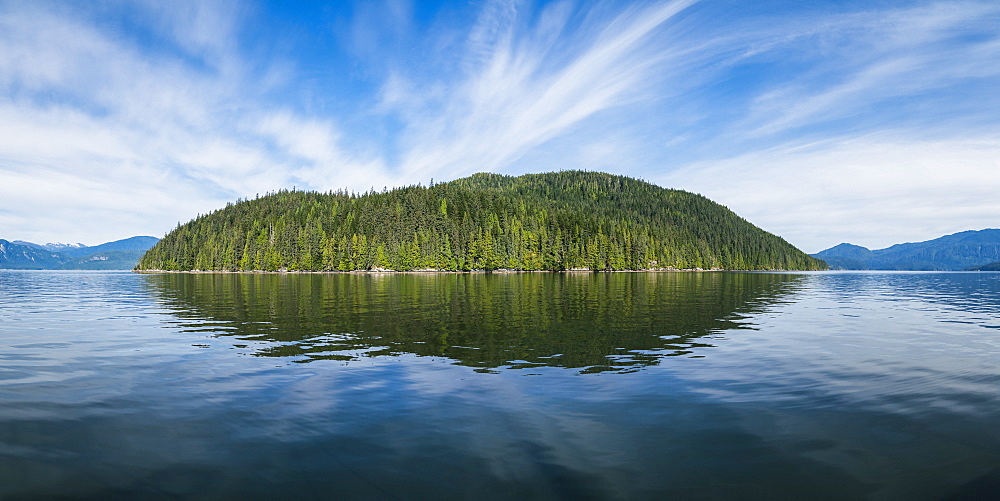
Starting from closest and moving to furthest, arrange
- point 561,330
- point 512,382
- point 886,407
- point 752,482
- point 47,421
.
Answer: point 752,482
point 47,421
point 886,407
point 512,382
point 561,330

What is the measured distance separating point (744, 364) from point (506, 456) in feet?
45.0

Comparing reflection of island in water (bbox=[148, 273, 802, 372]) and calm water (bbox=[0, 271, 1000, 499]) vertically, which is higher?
reflection of island in water (bbox=[148, 273, 802, 372])

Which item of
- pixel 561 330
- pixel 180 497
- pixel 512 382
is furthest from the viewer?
pixel 561 330

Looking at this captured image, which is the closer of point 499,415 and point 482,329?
point 499,415

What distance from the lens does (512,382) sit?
53.5ft

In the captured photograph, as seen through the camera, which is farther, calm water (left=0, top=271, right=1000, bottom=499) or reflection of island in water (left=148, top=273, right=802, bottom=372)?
reflection of island in water (left=148, top=273, right=802, bottom=372)

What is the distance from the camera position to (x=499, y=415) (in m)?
12.8

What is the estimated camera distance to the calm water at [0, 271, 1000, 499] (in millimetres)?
9062

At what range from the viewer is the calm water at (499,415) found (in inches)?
357

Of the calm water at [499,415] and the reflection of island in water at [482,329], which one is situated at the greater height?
the reflection of island in water at [482,329]

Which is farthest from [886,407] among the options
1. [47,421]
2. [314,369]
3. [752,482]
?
[47,421]

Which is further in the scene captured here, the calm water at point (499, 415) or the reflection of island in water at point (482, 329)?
the reflection of island in water at point (482, 329)

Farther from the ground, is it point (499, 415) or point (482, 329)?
point (482, 329)

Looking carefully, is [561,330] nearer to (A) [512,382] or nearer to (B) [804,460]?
(A) [512,382]
